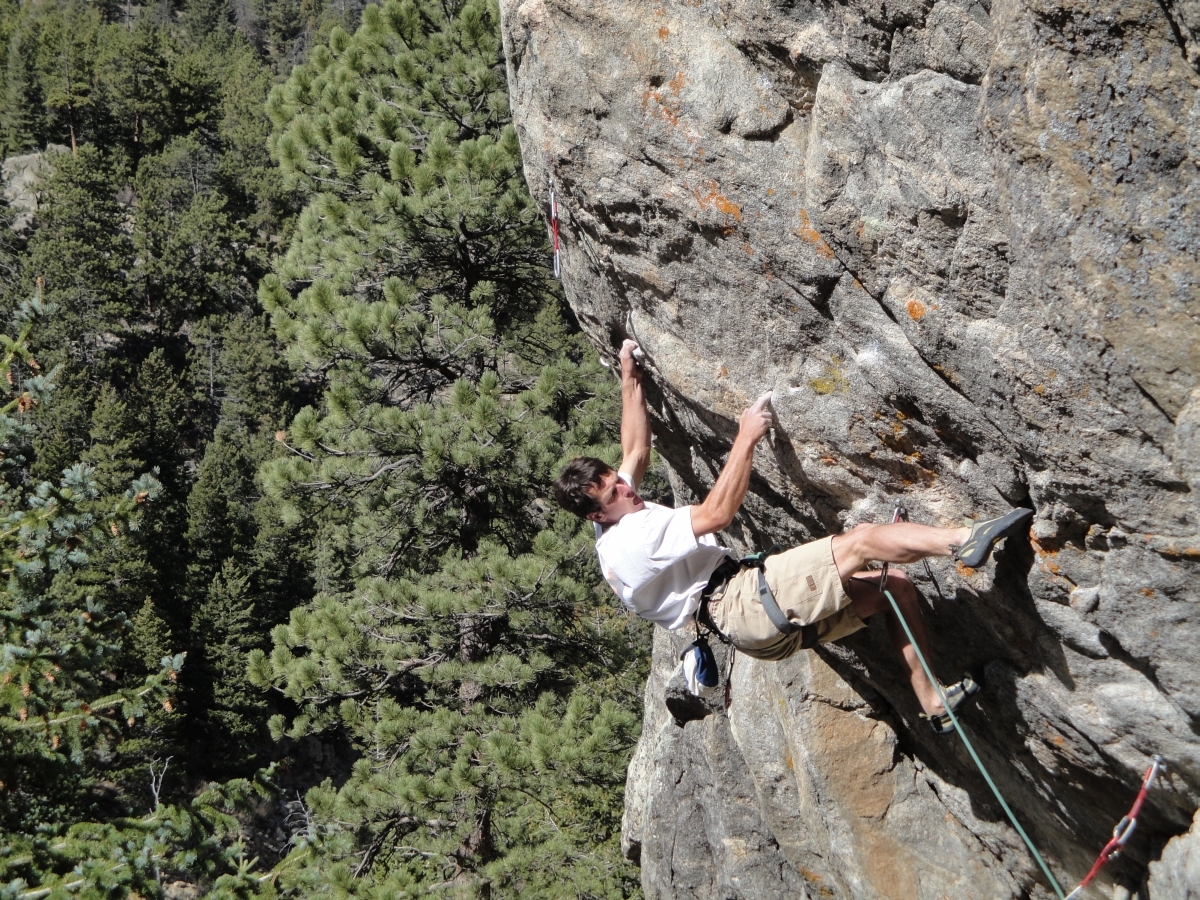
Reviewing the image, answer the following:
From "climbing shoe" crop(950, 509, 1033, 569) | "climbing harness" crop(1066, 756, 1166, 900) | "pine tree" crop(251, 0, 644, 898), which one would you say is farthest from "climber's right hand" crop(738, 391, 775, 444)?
"pine tree" crop(251, 0, 644, 898)

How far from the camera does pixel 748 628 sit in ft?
11.4

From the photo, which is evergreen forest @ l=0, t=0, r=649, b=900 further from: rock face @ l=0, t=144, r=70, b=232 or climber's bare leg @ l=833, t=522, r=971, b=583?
rock face @ l=0, t=144, r=70, b=232

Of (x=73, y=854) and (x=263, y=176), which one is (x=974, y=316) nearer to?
(x=73, y=854)

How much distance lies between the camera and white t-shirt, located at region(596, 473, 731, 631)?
352 cm

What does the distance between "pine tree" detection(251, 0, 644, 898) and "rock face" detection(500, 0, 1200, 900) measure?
379cm

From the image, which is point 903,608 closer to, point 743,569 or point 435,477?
point 743,569

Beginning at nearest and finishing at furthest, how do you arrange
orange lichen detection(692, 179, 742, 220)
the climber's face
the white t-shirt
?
orange lichen detection(692, 179, 742, 220)
the white t-shirt
the climber's face

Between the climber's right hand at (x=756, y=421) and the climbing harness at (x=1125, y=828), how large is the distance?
155cm

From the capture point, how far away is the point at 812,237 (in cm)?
284

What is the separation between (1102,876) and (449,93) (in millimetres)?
7836

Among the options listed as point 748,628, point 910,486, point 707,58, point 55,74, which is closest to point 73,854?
point 748,628

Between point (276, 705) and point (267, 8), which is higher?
point (267, 8)

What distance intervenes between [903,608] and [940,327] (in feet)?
4.09

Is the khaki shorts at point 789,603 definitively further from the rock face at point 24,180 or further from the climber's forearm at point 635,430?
the rock face at point 24,180
